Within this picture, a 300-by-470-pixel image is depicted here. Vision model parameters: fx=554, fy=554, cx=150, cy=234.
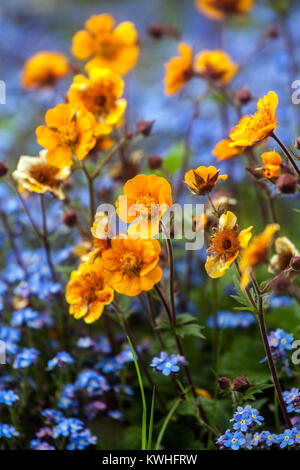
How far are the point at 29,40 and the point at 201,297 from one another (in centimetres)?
374

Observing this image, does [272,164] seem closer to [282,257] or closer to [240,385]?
[282,257]

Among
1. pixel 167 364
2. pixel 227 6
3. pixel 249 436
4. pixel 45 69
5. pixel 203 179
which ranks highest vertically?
pixel 227 6

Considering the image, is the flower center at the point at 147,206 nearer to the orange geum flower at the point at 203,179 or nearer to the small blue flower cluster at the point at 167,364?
the orange geum flower at the point at 203,179

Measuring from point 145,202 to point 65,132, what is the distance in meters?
0.26

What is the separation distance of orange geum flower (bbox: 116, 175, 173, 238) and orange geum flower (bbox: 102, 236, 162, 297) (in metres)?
0.04

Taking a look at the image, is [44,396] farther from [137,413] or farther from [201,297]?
[201,297]

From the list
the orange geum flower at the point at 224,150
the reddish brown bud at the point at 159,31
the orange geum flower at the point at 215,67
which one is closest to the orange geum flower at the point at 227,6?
the reddish brown bud at the point at 159,31

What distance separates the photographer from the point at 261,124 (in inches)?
35.8

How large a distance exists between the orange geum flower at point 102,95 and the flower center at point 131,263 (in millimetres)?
364

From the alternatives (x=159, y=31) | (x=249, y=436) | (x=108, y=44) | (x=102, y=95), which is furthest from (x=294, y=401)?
(x=159, y=31)

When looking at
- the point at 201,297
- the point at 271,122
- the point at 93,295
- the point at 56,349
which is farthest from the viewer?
the point at 201,297

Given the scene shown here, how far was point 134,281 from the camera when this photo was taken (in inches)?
38.9

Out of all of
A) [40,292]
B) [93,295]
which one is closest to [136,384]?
[40,292]

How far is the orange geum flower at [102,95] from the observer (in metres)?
1.23
